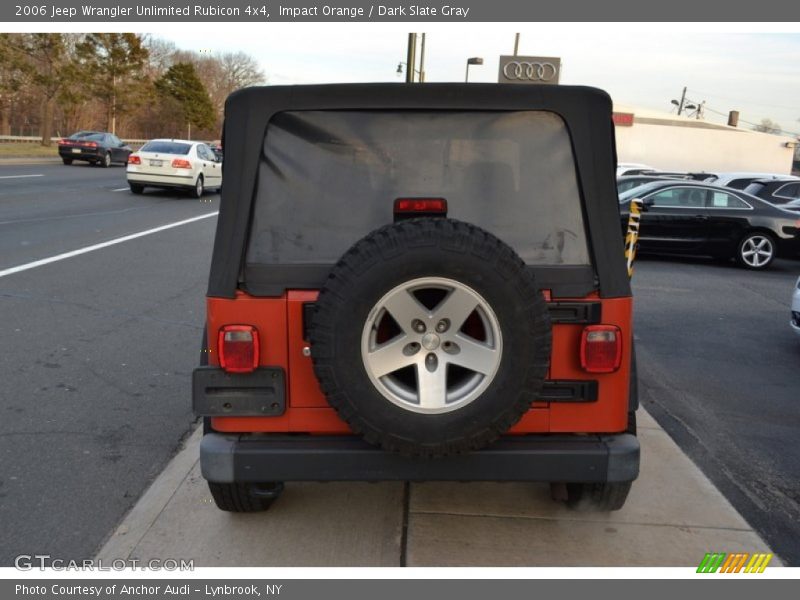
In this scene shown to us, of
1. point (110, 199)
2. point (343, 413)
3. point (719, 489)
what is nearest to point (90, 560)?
point (343, 413)

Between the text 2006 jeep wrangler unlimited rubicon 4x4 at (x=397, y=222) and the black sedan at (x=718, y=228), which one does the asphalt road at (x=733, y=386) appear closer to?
the text 2006 jeep wrangler unlimited rubicon 4x4 at (x=397, y=222)

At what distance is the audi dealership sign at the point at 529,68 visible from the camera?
30.1 ft

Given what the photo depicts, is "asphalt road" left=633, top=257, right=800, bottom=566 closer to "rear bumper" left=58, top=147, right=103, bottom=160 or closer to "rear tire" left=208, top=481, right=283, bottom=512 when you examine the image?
"rear tire" left=208, top=481, right=283, bottom=512

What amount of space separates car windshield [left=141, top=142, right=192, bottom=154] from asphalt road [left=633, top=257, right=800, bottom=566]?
47.8 ft

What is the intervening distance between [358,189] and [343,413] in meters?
1.00

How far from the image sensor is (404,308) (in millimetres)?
3203

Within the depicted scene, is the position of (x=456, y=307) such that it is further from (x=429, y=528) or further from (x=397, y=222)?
(x=429, y=528)

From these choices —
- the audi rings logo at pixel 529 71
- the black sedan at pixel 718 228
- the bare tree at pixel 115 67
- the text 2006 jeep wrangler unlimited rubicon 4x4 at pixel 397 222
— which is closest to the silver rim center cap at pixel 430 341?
the text 2006 jeep wrangler unlimited rubicon 4x4 at pixel 397 222

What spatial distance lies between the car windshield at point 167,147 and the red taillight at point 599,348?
2057cm

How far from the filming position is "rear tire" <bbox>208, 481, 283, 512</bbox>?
3891mm

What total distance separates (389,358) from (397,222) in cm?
55

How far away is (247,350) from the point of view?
3.49 m

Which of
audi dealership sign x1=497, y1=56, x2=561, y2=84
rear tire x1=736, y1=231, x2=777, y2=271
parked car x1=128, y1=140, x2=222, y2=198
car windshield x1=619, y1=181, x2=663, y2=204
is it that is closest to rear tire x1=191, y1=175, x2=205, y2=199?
parked car x1=128, y1=140, x2=222, y2=198

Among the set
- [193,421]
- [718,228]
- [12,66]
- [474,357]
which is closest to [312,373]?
[474,357]
